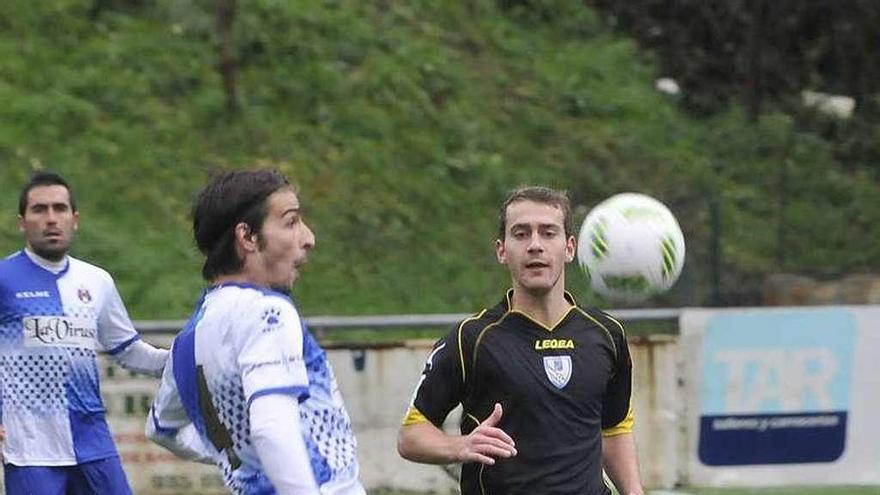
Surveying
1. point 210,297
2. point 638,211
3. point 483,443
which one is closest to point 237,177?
point 210,297

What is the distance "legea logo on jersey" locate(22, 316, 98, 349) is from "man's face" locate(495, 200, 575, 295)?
10.9 ft

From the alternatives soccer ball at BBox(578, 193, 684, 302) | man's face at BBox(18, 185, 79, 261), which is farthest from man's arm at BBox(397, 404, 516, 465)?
man's face at BBox(18, 185, 79, 261)

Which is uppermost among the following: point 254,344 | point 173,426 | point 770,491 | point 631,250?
point 631,250

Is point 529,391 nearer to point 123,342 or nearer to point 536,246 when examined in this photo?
point 536,246

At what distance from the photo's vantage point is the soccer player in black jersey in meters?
5.18

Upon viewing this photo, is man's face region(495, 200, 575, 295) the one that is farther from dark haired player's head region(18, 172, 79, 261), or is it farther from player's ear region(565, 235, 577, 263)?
dark haired player's head region(18, 172, 79, 261)

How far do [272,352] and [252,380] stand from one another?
81mm

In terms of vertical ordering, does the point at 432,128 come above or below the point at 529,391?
above

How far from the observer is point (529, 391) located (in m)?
5.18

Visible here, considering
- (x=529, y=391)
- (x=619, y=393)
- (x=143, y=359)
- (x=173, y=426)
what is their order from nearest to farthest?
(x=173, y=426)
(x=529, y=391)
(x=619, y=393)
(x=143, y=359)

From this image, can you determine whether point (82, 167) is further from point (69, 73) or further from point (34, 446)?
point (34, 446)

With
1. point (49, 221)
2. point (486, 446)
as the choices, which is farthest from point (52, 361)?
point (486, 446)

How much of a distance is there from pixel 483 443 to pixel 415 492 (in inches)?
280

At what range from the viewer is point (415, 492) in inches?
469
